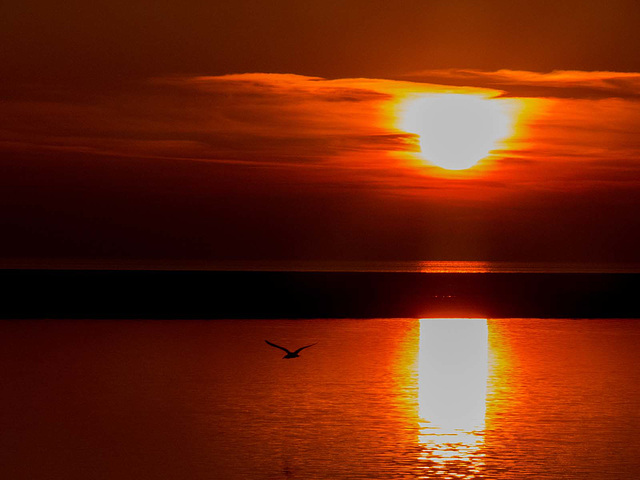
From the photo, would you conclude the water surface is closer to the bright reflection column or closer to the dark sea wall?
the bright reflection column

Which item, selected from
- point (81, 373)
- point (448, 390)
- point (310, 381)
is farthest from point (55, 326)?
point (448, 390)

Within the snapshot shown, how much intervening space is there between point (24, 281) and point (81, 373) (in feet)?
106

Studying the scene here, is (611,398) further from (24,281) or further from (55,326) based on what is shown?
(24,281)

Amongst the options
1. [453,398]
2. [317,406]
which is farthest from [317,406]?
[453,398]

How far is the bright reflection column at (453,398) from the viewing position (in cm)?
1719

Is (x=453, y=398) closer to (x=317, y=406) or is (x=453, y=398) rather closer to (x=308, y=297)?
(x=317, y=406)

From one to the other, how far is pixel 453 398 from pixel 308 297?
102 feet

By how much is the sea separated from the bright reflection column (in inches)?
2.5

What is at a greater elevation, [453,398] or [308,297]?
[308,297]

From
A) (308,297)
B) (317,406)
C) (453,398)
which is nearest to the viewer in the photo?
(317,406)

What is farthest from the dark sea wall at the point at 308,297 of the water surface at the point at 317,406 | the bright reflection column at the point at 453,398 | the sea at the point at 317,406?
the bright reflection column at the point at 453,398

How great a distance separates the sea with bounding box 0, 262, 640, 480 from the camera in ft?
54.7

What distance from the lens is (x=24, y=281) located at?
2277 inches

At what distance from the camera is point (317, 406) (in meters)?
22.0
